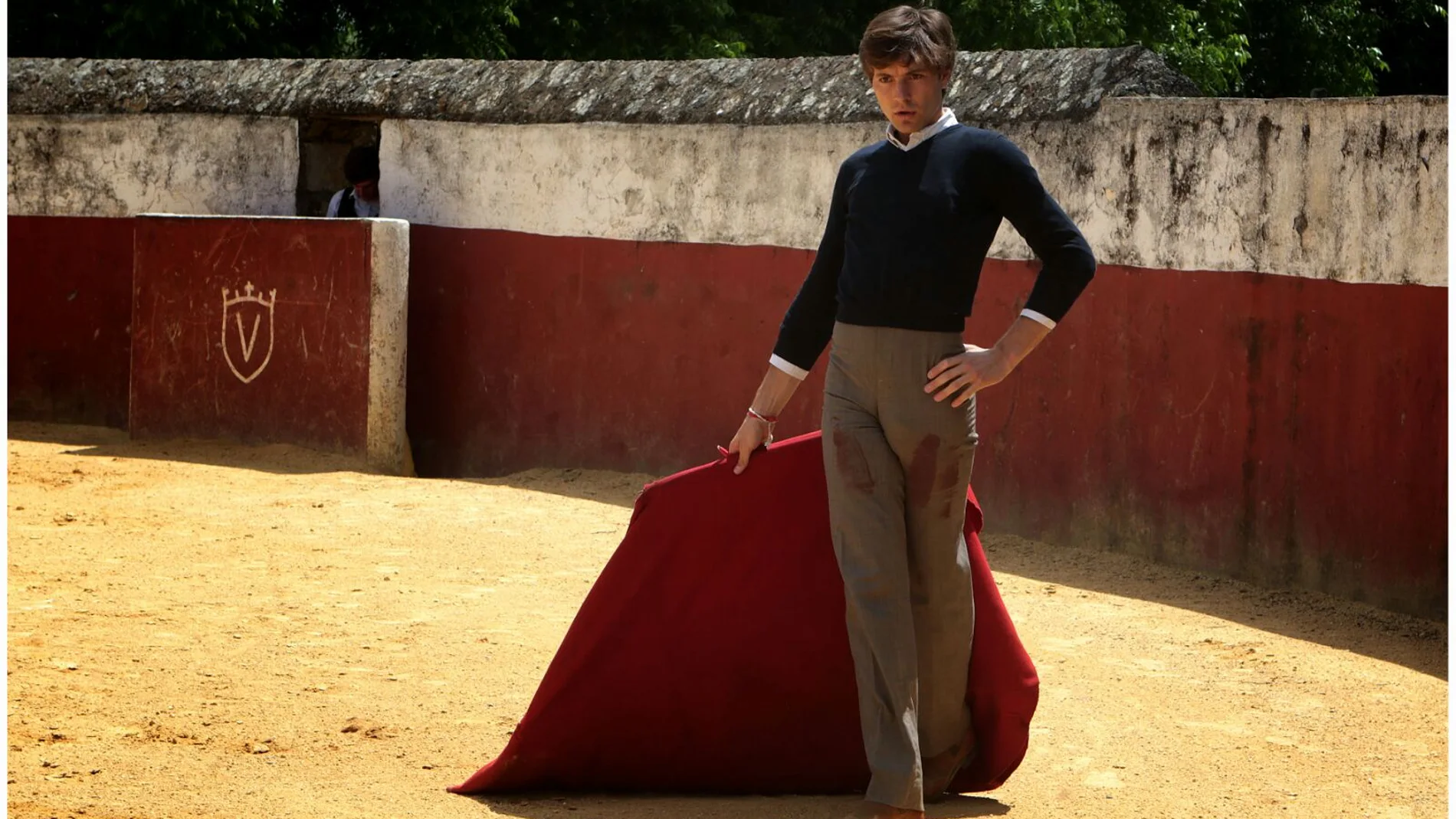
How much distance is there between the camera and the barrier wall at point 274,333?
8383 mm

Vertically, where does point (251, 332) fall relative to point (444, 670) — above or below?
above

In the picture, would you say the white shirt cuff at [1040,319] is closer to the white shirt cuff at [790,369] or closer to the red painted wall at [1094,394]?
the white shirt cuff at [790,369]

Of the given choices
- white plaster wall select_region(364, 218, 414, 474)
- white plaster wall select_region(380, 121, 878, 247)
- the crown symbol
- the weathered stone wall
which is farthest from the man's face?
the crown symbol

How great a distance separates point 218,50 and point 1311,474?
10.2 m

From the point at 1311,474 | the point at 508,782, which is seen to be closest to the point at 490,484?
the point at 1311,474

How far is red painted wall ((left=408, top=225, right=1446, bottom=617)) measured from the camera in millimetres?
5328

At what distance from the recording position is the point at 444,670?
448 centimetres

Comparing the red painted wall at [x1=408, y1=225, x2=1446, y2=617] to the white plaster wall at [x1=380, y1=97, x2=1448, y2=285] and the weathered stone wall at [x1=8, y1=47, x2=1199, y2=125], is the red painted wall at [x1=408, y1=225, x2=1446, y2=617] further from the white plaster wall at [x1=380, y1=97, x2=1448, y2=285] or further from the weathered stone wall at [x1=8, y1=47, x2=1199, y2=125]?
the weathered stone wall at [x1=8, y1=47, x2=1199, y2=125]

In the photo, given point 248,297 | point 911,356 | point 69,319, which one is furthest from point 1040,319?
point 69,319

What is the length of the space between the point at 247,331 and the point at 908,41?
20.9ft

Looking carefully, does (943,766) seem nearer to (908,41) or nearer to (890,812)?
(890,812)

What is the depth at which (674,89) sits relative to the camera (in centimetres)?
793

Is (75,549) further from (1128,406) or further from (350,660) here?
(1128,406)

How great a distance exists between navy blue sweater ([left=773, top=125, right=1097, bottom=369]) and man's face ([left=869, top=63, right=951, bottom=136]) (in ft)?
0.16
